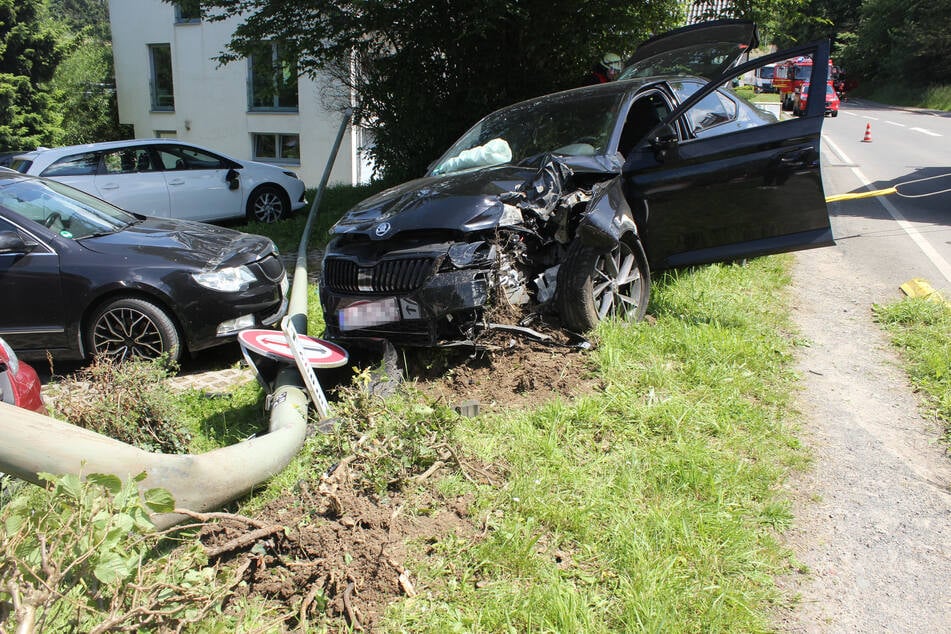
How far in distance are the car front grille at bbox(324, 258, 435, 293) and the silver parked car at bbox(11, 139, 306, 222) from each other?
669 centimetres

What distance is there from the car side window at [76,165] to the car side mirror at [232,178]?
1919 mm

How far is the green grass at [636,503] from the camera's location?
2.66 meters

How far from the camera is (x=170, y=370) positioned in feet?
18.2

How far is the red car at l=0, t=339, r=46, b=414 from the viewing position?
142 inches

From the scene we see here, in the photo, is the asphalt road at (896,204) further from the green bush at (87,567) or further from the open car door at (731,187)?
the green bush at (87,567)

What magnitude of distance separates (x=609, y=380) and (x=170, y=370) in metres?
3.41

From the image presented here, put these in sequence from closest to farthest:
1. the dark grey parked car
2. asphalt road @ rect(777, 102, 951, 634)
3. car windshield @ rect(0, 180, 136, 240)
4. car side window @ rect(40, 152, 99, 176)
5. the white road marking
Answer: asphalt road @ rect(777, 102, 951, 634)
the dark grey parked car
car windshield @ rect(0, 180, 136, 240)
the white road marking
car side window @ rect(40, 152, 99, 176)

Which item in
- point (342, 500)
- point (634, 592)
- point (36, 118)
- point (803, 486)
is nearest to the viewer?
point (634, 592)

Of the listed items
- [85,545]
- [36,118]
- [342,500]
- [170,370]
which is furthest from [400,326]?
[36,118]

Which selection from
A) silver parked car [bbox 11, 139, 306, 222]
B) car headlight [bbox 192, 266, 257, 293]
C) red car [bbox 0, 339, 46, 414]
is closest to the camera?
red car [bbox 0, 339, 46, 414]

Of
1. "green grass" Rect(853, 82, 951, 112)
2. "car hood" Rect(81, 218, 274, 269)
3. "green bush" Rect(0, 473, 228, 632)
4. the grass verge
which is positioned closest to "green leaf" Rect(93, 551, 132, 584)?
"green bush" Rect(0, 473, 228, 632)

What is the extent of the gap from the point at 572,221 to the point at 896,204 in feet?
26.5

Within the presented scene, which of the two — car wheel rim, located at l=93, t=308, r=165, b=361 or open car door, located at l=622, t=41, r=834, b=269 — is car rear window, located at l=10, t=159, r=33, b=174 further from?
open car door, located at l=622, t=41, r=834, b=269

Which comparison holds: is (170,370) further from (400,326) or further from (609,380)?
(609,380)
